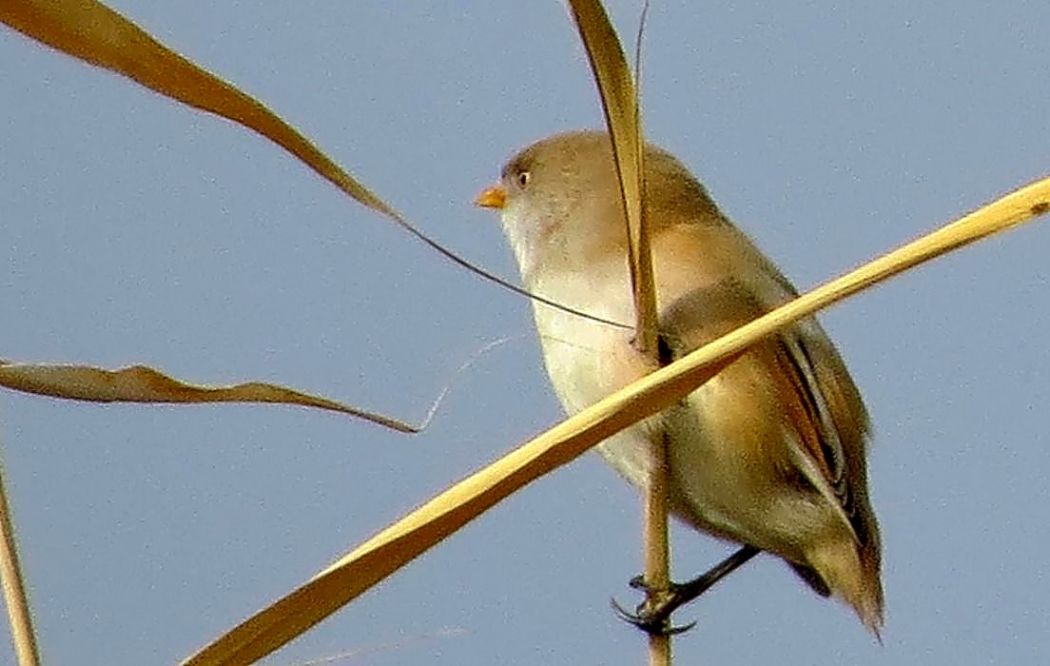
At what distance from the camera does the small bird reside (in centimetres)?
83

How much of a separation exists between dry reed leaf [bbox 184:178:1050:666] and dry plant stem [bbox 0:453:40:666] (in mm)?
82

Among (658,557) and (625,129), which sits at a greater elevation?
(625,129)

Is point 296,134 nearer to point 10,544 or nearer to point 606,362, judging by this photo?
point 10,544

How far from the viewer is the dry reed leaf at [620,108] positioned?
1.03ft

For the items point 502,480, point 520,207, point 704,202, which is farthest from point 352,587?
point 520,207

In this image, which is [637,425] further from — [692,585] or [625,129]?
[625,129]

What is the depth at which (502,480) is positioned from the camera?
0.92ft

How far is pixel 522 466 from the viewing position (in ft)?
0.92

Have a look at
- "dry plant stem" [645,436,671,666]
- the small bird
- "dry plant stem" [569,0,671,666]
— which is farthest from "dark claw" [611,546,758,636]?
"dry plant stem" [569,0,671,666]

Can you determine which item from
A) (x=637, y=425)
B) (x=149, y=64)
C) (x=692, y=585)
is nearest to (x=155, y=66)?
(x=149, y=64)

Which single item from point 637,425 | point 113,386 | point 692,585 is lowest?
point 692,585

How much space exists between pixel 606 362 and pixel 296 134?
1.70ft

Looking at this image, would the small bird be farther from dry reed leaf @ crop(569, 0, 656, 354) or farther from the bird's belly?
dry reed leaf @ crop(569, 0, 656, 354)

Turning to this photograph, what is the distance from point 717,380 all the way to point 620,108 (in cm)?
53
